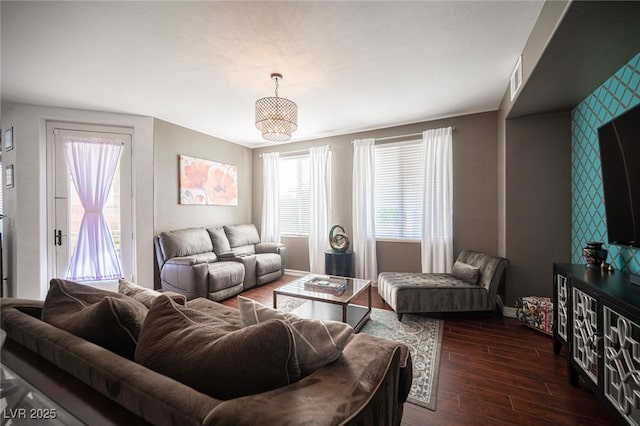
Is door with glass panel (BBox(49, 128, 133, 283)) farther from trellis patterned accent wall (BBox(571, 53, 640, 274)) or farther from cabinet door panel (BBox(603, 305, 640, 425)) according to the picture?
trellis patterned accent wall (BBox(571, 53, 640, 274))

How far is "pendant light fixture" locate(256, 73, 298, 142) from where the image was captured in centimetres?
255

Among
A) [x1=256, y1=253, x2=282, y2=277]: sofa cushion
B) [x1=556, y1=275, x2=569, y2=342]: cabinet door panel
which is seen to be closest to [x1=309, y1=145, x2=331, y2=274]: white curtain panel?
[x1=256, y1=253, x2=282, y2=277]: sofa cushion

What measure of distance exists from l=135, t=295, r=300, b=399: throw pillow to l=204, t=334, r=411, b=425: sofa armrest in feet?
0.16

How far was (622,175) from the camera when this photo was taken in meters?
1.69

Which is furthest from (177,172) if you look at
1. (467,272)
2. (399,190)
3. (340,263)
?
(467,272)

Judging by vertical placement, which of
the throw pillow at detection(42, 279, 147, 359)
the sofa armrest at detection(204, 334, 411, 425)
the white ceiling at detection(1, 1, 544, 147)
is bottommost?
the sofa armrest at detection(204, 334, 411, 425)

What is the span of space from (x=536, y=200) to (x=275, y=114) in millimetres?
A: 2994

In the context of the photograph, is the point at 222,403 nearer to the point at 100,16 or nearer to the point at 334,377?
the point at 334,377

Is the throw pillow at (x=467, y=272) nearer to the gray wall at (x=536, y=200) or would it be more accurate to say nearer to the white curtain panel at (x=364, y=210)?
the gray wall at (x=536, y=200)

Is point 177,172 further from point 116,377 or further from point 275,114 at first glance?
point 116,377

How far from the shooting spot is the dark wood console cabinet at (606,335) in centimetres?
124

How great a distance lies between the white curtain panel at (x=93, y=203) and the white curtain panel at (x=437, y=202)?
4.48m

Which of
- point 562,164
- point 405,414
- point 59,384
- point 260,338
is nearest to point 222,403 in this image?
point 260,338

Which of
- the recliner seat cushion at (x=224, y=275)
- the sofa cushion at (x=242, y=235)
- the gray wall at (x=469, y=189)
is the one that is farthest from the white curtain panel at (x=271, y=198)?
the gray wall at (x=469, y=189)
